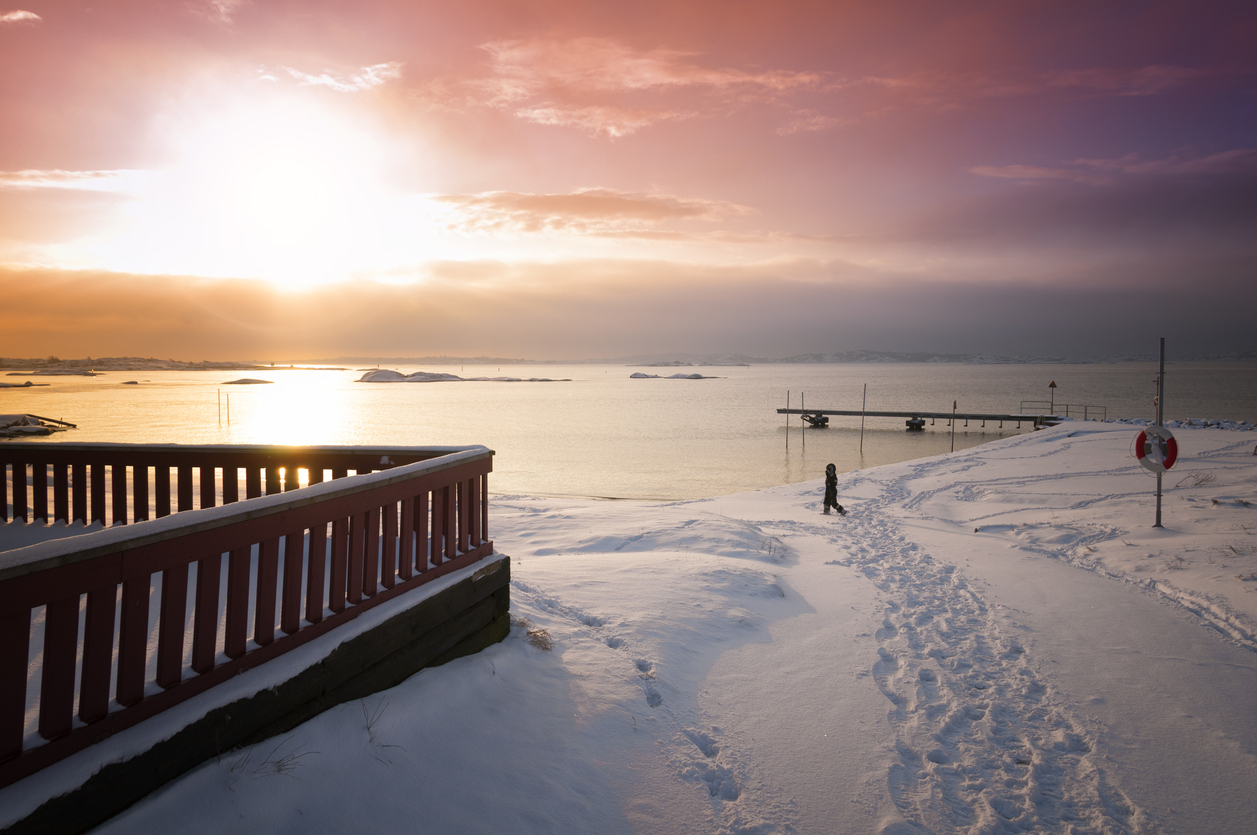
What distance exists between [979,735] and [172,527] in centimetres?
554

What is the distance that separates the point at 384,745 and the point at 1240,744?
6157 millimetres

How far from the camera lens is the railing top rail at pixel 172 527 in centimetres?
236

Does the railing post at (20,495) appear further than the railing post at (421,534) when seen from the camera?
Yes

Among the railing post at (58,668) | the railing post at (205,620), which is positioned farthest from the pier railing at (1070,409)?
the railing post at (58,668)

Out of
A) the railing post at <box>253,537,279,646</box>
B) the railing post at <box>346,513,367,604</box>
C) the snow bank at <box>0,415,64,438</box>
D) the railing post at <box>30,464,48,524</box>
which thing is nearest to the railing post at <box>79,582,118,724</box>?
the railing post at <box>253,537,279,646</box>

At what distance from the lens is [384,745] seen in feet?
11.9

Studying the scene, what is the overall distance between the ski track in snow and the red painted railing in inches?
149

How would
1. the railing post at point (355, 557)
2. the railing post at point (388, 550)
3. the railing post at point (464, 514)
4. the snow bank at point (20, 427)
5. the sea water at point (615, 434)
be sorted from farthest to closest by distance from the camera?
the snow bank at point (20, 427) → the sea water at point (615, 434) → the railing post at point (464, 514) → the railing post at point (388, 550) → the railing post at point (355, 557)

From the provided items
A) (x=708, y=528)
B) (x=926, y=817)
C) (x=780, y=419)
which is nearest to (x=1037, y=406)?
(x=780, y=419)

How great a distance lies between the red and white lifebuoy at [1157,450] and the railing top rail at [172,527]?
40.3ft

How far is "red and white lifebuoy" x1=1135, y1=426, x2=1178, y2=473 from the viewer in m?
10.5

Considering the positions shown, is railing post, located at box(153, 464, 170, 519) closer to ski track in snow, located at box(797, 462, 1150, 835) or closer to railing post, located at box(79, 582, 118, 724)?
railing post, located at box(79, 582, 118, 724)

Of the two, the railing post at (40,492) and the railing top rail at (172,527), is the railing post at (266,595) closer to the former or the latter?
the railing top rail at (172,527)

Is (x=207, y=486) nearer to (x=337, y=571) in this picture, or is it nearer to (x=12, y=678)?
(x=337, y=571)
